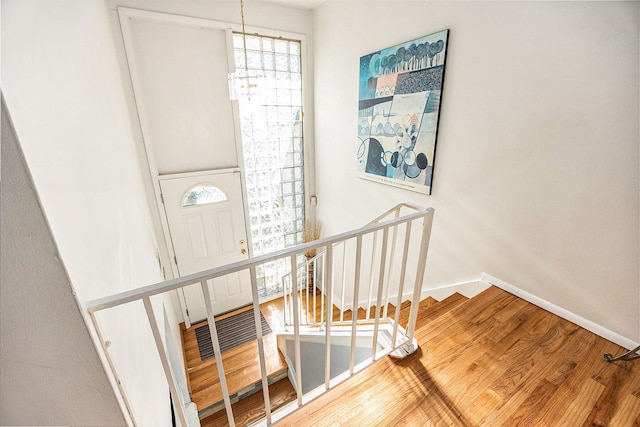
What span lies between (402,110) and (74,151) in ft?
7.32

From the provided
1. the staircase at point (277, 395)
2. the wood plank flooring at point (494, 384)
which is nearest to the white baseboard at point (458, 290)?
the staircase at point (277, 395)

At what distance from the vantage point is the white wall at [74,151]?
52 cm

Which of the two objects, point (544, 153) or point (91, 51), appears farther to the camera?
point (544, 153)

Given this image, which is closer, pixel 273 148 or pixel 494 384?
pixel 494 384

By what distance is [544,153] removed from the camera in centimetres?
158

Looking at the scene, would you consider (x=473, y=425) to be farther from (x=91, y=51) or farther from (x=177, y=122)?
(x=177, y=122)

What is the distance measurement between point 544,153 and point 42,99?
220cm

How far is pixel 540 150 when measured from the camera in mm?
1588

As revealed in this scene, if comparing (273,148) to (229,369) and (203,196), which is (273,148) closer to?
(203,196)

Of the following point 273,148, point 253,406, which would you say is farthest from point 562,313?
point 273,148

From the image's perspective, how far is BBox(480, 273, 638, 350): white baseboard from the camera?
1508mm

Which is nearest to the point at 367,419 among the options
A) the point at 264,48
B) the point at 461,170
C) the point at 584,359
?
the point at 584,359

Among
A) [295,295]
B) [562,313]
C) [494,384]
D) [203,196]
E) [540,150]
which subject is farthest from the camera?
[203,196]

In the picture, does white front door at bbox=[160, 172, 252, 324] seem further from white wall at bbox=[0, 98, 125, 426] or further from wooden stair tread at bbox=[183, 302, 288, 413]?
white wall at bbox=[0, 98, 125, 426]
